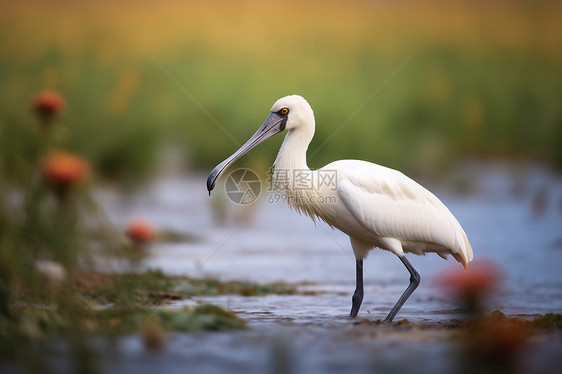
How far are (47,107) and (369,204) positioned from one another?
294cm

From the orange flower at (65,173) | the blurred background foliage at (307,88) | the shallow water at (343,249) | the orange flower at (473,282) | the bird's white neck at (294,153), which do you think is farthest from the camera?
the blurred background foliage at (307,88)

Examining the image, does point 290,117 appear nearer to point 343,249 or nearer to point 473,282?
point 473,282

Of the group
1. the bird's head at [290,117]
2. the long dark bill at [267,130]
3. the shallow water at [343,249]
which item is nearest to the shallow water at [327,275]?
the shallow water at [343,249]

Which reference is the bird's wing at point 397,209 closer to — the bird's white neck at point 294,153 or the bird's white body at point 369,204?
the bird's white body at point 369,204

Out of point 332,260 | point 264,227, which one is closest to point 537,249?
point 332,260

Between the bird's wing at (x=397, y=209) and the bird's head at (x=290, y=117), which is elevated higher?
the bird's head at (x=290, y=117)

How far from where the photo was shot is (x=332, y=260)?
1118cm

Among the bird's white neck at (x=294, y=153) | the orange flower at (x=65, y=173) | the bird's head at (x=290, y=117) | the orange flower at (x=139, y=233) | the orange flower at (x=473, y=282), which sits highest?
Answer: the bird's head at (x=290, y=117)

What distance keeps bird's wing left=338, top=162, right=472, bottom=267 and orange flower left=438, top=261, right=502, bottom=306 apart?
10.6 feet

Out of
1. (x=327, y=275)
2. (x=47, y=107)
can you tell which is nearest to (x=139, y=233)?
(x=47, y=107)

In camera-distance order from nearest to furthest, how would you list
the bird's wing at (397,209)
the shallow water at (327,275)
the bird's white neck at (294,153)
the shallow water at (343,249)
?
the shallow water at (327,275) → the bird's wing at (397,209) → the bird's white neck at (294,153) → the shallow water at (343,249)

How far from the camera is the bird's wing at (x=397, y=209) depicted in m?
6.98

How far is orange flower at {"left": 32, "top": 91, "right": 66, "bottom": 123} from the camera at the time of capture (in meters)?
5.05

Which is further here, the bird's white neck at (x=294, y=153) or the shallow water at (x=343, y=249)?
the shallow water at (x=343, y=249)
